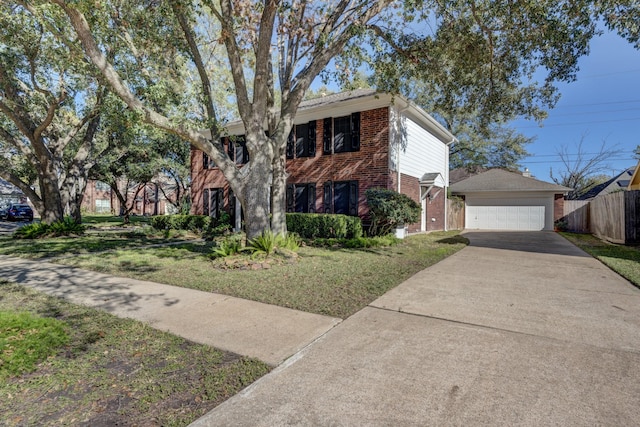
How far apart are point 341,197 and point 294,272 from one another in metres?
6.81

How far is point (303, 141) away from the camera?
13969 mm

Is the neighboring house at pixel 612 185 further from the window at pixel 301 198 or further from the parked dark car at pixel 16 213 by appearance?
the parked dark car at pixel 16 213

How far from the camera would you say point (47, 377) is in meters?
2.52

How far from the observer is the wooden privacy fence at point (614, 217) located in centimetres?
1066

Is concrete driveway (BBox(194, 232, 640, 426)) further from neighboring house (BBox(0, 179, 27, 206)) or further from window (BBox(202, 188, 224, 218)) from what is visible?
neighboring house (BBox(0, 179, 27, 206))

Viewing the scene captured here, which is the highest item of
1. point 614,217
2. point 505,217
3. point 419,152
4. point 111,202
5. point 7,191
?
point 419,152

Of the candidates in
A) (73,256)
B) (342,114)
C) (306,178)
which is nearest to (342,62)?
(342,114)

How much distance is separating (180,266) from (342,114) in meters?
8.76

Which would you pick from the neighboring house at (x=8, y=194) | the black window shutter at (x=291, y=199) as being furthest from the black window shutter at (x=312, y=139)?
the neighboring house at (x=8, y=194)

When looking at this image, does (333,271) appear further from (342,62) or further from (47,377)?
(342,62)

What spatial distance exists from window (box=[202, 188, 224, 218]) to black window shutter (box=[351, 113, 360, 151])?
7694 millimetres

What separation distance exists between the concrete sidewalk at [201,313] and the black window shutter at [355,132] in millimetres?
9106

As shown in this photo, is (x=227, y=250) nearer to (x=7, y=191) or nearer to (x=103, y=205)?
(x=7, y=191)

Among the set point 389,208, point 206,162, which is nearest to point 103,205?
point 206,162
